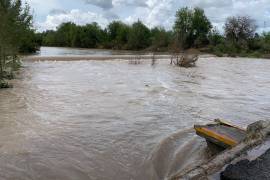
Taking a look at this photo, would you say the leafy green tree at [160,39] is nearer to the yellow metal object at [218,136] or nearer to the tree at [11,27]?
the tree at [11,27]

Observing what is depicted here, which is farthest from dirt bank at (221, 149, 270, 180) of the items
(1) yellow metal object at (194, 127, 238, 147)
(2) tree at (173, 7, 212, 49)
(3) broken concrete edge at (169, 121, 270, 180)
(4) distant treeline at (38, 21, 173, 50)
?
(2) tree at (173, 7, 212, 49)

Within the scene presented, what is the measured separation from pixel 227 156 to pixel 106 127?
5.43 meters

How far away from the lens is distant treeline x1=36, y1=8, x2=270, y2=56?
80.6 m

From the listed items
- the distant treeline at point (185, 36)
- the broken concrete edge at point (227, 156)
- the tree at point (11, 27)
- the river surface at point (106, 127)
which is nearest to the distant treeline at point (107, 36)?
the distant treeline at point (185, 36)

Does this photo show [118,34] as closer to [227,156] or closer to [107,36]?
[107,36]

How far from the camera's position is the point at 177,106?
13.7m

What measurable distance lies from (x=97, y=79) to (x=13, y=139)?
13633mm

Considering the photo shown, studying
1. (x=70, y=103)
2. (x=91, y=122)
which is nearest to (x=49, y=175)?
(x=91, y=122)

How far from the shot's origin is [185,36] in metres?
80.3

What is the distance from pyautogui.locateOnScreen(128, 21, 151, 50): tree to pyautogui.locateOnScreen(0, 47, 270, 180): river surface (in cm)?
7658

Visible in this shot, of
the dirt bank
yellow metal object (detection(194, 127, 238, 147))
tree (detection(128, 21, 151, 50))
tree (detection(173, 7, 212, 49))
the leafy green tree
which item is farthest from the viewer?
tree (detection(128, 21, 151, 50))

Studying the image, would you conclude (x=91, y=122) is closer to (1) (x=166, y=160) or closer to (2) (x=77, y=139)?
(2) (x=77, y=139)

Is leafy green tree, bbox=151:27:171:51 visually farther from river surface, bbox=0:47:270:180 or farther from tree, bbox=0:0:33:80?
river surface, bbox=0:47:270:180

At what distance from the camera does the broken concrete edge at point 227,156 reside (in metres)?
4.30
